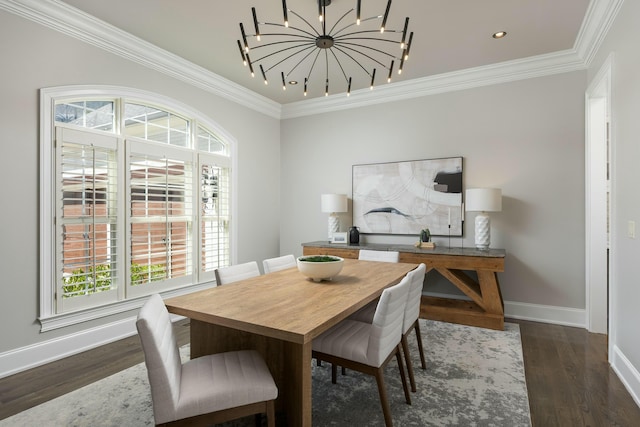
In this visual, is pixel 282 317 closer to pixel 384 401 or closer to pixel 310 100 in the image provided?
pixel 384 401

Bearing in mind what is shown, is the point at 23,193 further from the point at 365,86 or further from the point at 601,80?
the point at 601,80

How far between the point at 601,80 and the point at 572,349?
2382 millimetres

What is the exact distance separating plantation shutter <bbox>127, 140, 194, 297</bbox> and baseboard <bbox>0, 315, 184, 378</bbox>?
0.35 meters

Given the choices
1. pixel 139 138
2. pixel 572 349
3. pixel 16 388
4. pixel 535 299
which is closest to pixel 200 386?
pixel 16 388

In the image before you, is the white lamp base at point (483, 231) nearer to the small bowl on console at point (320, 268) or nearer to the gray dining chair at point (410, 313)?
the gray dining chair at point (410, 313)

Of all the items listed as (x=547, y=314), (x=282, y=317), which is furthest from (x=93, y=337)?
(x=547, y=314)

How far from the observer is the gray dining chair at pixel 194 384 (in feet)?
4.49

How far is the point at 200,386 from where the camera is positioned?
1.50 metres

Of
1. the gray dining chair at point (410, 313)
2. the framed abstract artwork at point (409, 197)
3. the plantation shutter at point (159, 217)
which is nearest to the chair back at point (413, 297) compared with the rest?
the gray dining chair at point (410, 313)

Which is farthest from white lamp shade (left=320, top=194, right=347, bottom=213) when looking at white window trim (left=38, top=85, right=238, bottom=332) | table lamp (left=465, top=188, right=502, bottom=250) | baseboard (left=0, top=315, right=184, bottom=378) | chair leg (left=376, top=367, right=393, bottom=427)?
chair leg (left=376, top=367, right=393, bottom=427)

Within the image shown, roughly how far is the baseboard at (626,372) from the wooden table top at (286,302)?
1.62 metres

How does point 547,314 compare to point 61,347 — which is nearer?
point 61,347

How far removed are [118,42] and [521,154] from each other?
437cm

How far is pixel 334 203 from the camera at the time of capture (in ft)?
15.2
